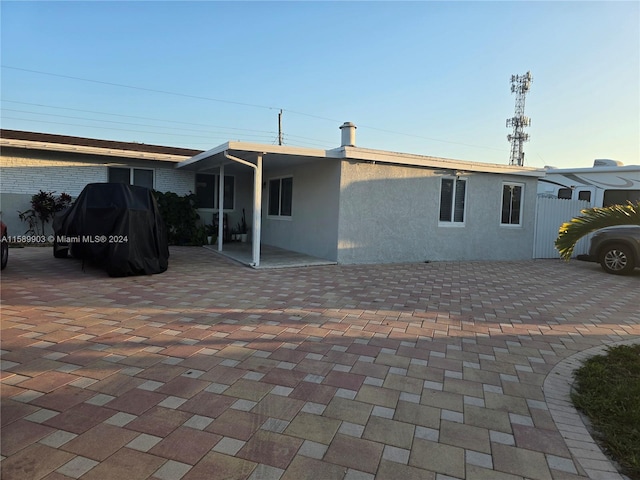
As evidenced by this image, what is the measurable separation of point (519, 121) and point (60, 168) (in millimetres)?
46297

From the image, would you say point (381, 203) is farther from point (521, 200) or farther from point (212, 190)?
point (212, 190)

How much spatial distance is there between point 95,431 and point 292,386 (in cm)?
142

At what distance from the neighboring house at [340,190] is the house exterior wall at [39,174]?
0.03 meters

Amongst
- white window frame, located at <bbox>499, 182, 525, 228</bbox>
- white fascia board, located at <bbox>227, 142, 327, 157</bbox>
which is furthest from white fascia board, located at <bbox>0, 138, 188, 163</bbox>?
white window frame, located at <bbox>499, 182, 525, 228</bbox>

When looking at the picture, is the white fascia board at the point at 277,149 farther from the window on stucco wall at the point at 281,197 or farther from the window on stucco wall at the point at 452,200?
the window on stucco wall at the point at 452,200

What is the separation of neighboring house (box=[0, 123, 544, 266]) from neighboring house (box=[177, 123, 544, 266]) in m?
0.03

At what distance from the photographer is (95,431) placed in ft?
8.25

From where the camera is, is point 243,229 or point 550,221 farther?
point 243,229

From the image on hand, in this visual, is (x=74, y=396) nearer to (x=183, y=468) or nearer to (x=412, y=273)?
(x=183, y=468)

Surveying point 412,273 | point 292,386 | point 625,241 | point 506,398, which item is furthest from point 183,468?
point 625,241

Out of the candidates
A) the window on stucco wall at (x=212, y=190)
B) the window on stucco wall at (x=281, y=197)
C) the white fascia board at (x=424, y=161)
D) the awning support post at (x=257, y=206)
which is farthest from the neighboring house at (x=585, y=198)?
the window on stucco wall at (x=212, y=190)

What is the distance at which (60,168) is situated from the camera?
39.8 ft

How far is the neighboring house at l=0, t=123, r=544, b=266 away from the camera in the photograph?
385 inches

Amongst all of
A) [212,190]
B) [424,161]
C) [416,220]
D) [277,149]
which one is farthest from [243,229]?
[424,161]
